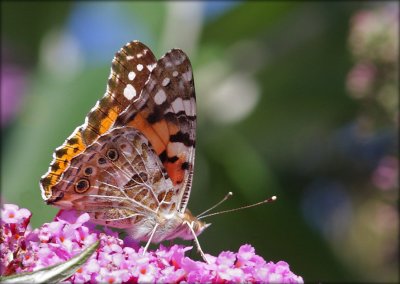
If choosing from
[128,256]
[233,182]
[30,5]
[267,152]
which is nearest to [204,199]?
[233,182]

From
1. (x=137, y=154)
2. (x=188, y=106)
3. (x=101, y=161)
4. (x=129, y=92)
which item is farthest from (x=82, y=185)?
(x=188, y=106)

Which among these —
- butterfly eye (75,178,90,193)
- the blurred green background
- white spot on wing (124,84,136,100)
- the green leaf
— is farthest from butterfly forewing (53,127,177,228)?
the blurred green background

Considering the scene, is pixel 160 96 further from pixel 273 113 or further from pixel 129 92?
pixel 273 113

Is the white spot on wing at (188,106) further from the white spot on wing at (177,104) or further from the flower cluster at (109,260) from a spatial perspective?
the flower cluster at (109,260)

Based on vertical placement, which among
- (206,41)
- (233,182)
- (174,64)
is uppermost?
(206,41)

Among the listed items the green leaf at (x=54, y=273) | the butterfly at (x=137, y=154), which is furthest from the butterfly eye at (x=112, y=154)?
the green leaf at (x=54, y=273)

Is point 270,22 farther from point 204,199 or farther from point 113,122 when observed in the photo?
point 113,122
